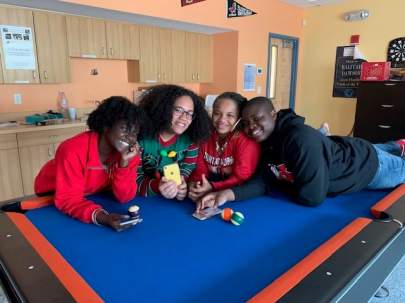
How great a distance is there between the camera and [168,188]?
1483 millimetres

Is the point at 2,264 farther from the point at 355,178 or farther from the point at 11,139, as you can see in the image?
the point at 11,139

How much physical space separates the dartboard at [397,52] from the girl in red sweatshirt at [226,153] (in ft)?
13.7

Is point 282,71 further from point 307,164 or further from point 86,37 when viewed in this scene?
point 307,164

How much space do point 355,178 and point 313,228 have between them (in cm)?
56

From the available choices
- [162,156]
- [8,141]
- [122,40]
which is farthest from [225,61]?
[162,156]

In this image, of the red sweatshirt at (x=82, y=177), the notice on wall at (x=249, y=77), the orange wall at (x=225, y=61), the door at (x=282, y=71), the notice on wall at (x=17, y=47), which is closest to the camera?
the red sweatshirt at (x=82, y=177)

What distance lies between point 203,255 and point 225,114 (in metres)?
0.93

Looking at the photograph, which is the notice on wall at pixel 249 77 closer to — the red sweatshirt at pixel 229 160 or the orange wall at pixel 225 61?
the orange wall at pixel 225 61

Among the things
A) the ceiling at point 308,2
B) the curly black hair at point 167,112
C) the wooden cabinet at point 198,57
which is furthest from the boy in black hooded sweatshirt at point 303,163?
the ceiling at point 308,2

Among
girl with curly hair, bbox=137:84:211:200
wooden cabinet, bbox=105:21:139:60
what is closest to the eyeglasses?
girl with curly hair, bbox=137:84:211:200

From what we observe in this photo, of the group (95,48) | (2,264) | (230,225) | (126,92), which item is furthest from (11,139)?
(230,225)

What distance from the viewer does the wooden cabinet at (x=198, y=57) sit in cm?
478

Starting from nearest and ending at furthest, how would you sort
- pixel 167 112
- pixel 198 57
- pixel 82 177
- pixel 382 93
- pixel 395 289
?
pixel 82 177 → pixel 167 112 → pixel 395 289 → pixel 382 93 → pixel 198 57

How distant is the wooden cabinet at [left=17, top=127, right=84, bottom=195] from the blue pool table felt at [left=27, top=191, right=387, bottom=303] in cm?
222
